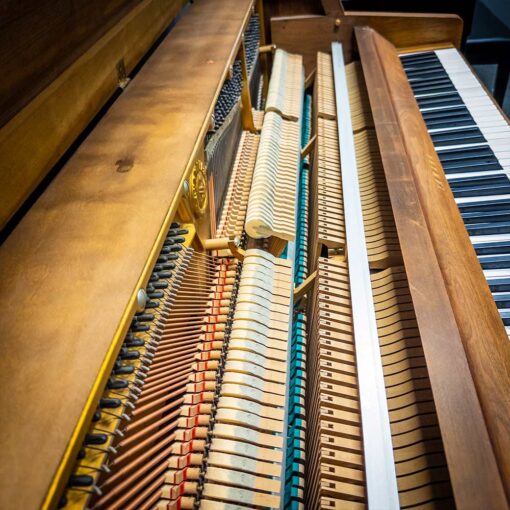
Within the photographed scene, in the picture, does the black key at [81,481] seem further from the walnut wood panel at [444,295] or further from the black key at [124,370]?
the walnut wood panel at [444,295]

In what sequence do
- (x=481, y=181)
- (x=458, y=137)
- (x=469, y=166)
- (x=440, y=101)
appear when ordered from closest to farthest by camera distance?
(x=481, y=181), (x=469, y=166), (x=458, y=137), (x=440, y=101)

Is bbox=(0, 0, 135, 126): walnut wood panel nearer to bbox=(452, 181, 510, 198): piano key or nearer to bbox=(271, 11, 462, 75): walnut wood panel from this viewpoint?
bbox=(452, 181, 510, 198): piano key

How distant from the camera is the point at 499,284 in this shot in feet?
5.97

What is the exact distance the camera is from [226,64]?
2312 millimetres

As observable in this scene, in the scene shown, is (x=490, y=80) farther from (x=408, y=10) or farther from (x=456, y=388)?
(x=456, y=388)

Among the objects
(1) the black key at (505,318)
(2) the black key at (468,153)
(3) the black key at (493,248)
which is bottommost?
(1) the black key at (505,318)

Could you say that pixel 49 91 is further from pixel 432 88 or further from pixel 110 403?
pixel 432 88

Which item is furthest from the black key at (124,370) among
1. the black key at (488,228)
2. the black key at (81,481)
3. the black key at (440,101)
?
the black key at (440,101)

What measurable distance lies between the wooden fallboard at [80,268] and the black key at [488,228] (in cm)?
124

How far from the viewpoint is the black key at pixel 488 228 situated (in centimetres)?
205

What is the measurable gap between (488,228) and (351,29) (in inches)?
84.7

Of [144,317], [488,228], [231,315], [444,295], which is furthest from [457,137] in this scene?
[144,317]

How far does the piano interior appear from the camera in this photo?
108cm

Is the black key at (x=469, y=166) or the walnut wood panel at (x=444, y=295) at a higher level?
the black key at (x=469, y=166)
